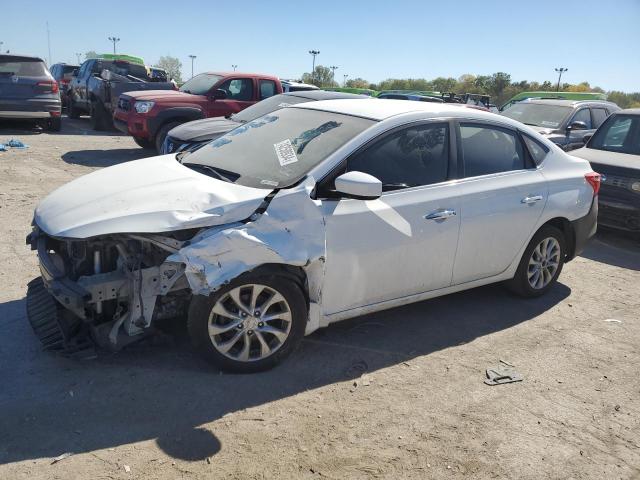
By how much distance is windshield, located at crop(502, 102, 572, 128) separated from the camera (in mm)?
10688

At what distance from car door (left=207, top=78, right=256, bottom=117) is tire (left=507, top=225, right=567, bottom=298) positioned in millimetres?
8270

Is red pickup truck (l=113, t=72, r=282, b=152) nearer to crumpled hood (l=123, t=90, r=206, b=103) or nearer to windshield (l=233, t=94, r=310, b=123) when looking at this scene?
crumpled hood (l=123, t=90, r=206, b=103)

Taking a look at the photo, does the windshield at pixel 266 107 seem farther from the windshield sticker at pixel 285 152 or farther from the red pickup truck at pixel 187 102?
the windshield sticker at pixel 285 152

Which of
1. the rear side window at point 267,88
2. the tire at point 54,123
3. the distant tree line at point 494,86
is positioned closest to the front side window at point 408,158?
the rear side window at point 267,88

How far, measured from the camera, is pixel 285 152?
403cm

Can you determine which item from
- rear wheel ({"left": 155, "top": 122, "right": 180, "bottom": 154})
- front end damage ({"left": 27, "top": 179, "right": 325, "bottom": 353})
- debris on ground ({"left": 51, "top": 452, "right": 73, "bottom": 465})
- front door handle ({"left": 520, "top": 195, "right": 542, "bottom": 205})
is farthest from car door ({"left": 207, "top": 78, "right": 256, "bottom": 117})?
debris on ground ({"left": 51, "top": 452, "right": 73, "bottom": 465})

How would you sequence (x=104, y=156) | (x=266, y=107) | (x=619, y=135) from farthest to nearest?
(x=104, y=156) → (x=266, y=107) → (x=619, y=135)

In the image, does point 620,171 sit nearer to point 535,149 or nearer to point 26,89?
point 535,149

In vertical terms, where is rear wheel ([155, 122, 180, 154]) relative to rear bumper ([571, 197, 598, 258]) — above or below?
above

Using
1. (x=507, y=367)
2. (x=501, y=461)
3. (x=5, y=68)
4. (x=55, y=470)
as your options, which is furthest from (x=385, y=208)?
(x=5, y=68)

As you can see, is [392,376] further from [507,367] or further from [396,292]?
[507,367]

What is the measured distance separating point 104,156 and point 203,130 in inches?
152

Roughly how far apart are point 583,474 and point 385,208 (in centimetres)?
197

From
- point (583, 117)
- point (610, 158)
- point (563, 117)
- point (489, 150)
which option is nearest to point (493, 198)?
point (489, 150)
